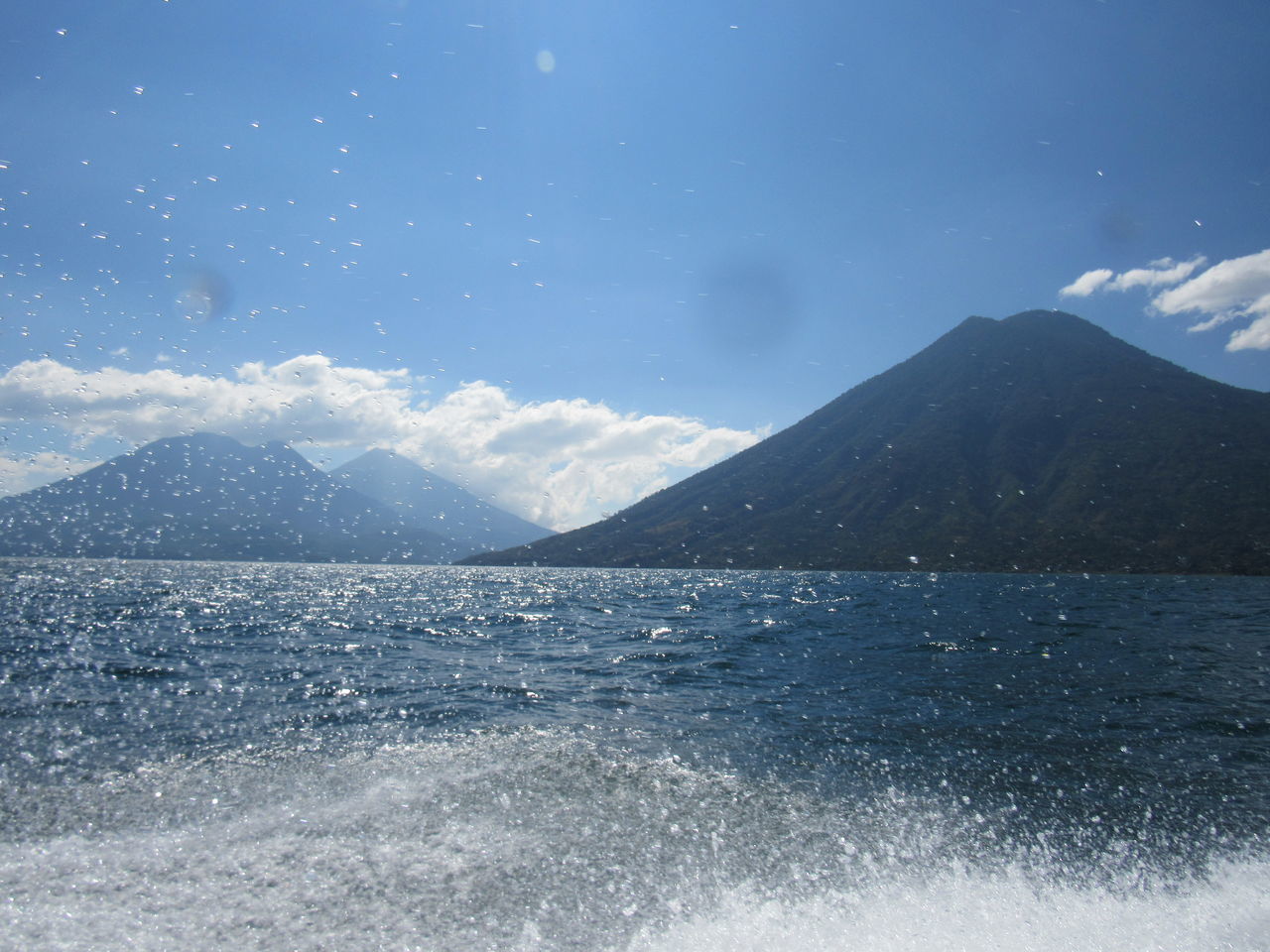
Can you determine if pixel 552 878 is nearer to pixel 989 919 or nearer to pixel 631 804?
pixel 631 804

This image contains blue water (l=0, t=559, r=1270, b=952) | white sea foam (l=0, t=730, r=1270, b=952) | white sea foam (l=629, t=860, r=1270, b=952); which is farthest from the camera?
blue water (l=0, t=559, r=1270, b=952)

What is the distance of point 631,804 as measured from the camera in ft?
35.5

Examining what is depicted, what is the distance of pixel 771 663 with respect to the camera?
25641 mm

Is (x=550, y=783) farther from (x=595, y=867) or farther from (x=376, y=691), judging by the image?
(x=376, y=691)

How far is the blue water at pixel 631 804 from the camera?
7.41 meters

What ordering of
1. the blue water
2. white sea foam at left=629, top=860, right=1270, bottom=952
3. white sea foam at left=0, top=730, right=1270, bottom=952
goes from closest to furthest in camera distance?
1. white sea foam at left=0, top=730, right=1270, bottom=952
2. white sea foam at left=629, top=860, right=1270, bottom=952
3. the blue water

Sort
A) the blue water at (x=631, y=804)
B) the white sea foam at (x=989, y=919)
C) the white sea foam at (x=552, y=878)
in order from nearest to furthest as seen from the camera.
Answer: the white sea foam at (x=552, y=878) → the white sea foam at (x=989, y=919) → the blue water at (x=631, y=804)

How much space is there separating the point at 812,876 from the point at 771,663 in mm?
17403

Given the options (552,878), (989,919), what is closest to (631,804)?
(552,878)

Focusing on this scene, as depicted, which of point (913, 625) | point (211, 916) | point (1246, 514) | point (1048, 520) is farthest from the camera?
point (1048, 520)

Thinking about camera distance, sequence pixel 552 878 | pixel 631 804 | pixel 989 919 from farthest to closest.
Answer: pixel 631 804 → pixel 552 878 → pixel 989 919

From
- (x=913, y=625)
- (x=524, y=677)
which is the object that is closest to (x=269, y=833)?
(x=524, y=677)

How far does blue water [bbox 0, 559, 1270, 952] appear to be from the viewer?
741cm

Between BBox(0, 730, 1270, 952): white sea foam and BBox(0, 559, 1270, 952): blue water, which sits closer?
BBox(0, 730, 1270, 952): white sea foam
